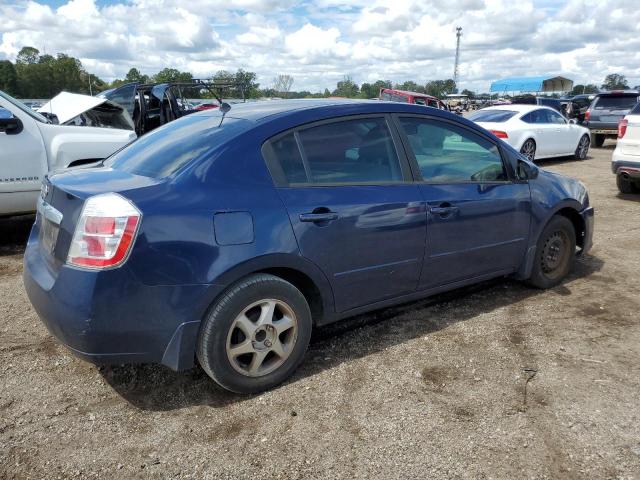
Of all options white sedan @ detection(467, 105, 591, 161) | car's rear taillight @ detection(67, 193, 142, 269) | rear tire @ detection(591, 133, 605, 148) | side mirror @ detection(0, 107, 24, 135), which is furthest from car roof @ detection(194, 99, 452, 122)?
rear tire @ detection(591, 133, 605, 148)

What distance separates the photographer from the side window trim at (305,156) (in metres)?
3.07

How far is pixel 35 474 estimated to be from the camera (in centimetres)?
246

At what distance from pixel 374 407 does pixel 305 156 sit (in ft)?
4.83

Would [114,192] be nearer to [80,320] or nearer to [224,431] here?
[80,320]

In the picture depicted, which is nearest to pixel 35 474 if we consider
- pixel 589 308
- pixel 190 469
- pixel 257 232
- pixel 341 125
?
pixel 190 469

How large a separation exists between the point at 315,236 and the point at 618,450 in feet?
6.07

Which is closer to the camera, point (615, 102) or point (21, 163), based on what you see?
point (21, 163)

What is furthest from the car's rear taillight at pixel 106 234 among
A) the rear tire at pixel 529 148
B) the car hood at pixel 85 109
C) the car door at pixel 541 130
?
the car door at pixel 541 130

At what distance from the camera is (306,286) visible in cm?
329

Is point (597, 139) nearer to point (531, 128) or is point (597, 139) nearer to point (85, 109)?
point (531, 128)

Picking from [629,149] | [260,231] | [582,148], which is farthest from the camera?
[582,148]

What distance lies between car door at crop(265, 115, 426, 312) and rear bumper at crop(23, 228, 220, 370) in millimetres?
754

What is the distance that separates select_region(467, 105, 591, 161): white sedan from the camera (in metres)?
12.4

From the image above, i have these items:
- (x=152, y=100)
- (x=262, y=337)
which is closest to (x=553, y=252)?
(x=262, y=337)
